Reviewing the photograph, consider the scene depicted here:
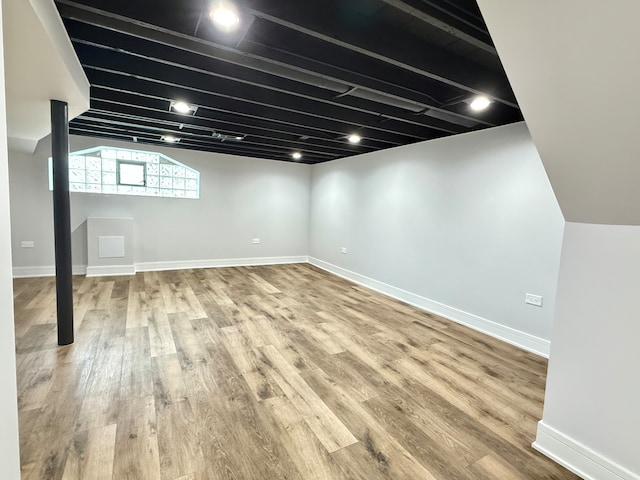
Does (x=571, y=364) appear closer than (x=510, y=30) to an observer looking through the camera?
No

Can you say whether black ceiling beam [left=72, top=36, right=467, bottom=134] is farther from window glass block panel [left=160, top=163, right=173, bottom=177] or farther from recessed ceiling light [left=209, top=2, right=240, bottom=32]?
window glass block panel [left=160, top=163, right=173, bottom=177]

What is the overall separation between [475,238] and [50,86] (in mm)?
4168

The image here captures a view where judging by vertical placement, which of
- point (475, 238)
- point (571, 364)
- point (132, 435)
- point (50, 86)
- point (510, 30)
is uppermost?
point (50, 86)

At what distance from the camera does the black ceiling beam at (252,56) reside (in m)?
1.72

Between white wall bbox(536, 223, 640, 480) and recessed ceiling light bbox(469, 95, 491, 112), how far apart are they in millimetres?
1366

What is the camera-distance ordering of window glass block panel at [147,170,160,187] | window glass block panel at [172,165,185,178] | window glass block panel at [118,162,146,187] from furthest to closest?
window glass block panel at [172,165,185,178]
window glass block panel at [147,170,160,187]
window glass block panel at [118,162,146,187]

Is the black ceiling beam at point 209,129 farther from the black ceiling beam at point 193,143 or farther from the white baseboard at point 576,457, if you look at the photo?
the white baseboard at point 576,457

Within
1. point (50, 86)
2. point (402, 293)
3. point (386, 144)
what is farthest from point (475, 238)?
point (50, 86)

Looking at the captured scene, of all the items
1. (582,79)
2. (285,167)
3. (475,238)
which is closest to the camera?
(582,79)

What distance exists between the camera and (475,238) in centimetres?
351

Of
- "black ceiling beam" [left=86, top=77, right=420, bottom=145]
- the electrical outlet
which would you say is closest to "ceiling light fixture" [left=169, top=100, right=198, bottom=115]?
"black ceiling beam" [left=86, top=77, right=420, bottom=145]

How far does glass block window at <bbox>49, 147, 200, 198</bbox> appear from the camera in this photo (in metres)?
5.11

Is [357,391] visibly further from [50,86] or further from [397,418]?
[50,86]

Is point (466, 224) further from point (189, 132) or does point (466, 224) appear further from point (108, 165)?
point (108, 165)
